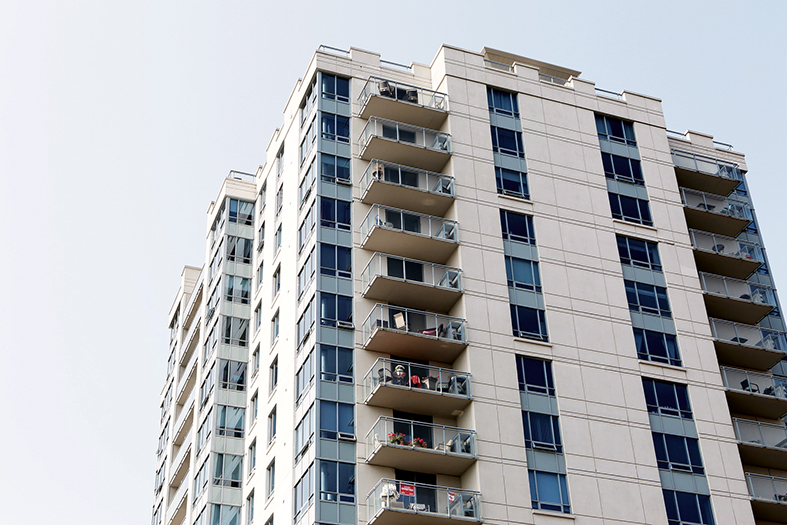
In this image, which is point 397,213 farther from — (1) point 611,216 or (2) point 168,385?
(2) point 168,385

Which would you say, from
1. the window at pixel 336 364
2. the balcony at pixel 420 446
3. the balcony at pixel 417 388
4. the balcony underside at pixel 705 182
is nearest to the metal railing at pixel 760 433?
the balcony underside at pixel 705 182

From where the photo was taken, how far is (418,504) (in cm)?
4569

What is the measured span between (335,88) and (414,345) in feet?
54.3

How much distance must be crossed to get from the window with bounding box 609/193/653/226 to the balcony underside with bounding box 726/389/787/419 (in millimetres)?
10201

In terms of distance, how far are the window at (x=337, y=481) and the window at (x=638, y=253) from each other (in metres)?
19.4

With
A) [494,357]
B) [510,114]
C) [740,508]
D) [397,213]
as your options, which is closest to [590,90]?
[510,114]

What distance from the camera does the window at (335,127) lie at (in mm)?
57759

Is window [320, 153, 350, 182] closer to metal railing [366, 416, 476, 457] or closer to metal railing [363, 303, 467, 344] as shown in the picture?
metal railing [363, 303, 467, 344]

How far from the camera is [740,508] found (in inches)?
2013

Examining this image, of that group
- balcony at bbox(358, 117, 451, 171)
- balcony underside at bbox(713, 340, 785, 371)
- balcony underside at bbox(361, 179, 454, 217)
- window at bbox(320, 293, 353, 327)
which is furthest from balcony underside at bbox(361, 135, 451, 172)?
balcony underside at bbox(713, 340, 785, 371)

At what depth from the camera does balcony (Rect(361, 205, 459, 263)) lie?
5319cm

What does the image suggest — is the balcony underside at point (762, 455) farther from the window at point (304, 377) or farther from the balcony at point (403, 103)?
the balcony at point (403, 103)

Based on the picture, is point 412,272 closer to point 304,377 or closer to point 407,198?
point 407,198

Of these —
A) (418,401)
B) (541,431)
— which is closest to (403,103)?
(418,401)
